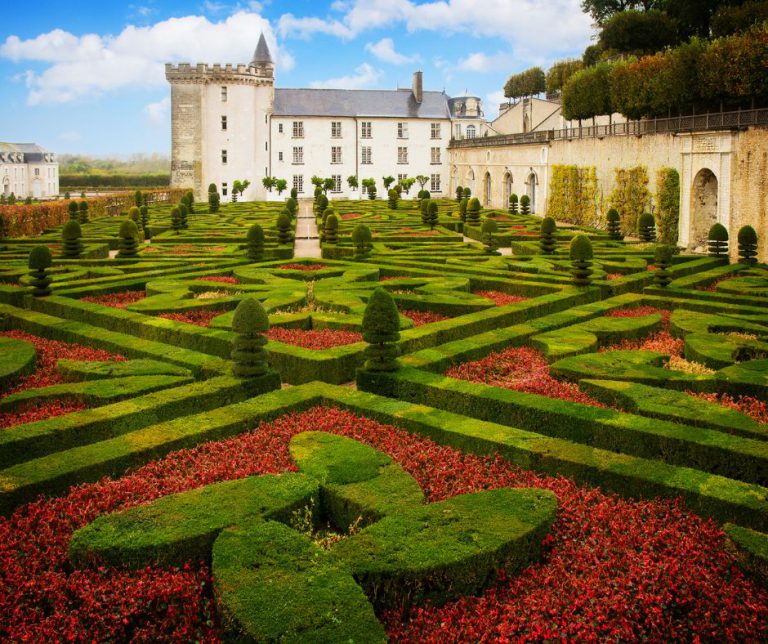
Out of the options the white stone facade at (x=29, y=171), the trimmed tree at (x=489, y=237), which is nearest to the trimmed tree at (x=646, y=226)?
the trimmed tree at (x=489, y=237)

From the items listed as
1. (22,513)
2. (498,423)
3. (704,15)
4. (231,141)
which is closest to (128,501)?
(22,513)

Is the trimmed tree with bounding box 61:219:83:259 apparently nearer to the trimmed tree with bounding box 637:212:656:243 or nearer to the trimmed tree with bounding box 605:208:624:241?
the trimmed tree with bounding box 605:208:624:241

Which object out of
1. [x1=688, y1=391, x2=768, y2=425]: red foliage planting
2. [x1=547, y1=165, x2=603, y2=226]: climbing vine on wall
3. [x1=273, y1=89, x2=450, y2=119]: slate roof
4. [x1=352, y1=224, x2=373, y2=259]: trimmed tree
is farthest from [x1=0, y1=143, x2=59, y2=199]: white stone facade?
[x1=688, y1=391, x2=768, y2=425]: red foliage planting

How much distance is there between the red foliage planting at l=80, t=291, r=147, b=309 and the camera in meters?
15.6

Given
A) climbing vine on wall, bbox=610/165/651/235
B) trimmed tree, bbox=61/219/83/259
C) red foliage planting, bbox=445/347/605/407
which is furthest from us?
climbing vine on wall, bbox=610/165/651/235

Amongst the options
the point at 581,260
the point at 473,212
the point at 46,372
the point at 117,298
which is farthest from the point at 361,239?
the point at 46,372

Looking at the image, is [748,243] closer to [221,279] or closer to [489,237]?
[489,237]

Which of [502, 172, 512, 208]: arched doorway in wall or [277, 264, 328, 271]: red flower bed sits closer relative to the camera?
[277, 264, 328, 271]: red flower bed

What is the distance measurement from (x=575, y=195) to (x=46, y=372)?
31.7m

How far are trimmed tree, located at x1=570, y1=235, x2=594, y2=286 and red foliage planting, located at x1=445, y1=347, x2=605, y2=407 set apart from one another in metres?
4.93

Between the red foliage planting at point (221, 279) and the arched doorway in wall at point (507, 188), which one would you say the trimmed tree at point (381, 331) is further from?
the arched doorway in wall at point (507, 188)

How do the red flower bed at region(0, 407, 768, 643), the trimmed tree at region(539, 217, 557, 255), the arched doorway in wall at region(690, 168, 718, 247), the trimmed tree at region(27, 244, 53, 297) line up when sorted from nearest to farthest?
1. the red flower bed at region(0, 407, 768, 643)
2. the trimmed tree at region(27, 244, 53, 297)
3. the trimmed tree at region(539, 217, 557, 255)
4. the arched doorway in wall at region(690, 168, 718, 247)

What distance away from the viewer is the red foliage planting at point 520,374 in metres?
9.66

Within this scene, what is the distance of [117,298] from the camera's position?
53.0 feet
